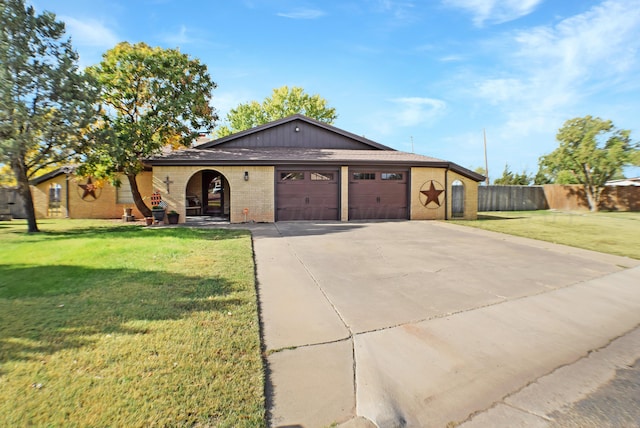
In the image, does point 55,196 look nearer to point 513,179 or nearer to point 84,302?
point 84,302

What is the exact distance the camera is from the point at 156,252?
7117 millimetres

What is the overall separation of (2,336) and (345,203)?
12.9 m

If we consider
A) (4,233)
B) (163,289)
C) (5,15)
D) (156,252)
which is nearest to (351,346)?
(163,289)

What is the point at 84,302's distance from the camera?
13.5ft

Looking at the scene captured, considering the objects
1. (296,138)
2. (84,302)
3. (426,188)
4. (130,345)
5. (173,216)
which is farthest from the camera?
(296,138)

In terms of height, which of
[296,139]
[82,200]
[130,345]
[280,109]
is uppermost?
[280,109]

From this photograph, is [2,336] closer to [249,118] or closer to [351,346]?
[351,346]

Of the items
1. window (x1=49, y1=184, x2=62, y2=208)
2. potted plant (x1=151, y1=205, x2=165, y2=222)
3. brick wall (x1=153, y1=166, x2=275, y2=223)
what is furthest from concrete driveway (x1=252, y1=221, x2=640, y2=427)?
window (x1=49, y1=184, x2=62, y2=208)

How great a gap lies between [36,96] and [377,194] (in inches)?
542

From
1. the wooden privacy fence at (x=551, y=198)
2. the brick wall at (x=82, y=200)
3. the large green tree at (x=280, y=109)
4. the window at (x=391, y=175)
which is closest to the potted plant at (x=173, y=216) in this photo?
the brick wall at (x=82, y=200)

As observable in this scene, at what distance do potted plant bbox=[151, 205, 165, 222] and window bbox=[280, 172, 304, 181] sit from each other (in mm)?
5274

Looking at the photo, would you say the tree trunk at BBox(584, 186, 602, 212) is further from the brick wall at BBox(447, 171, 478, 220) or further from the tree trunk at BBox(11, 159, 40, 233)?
the tree trunk at BBox(11, 159, 40, 233)

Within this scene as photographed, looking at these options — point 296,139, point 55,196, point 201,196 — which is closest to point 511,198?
point 296,139

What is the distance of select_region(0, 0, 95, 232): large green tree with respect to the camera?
10180 millimetres
